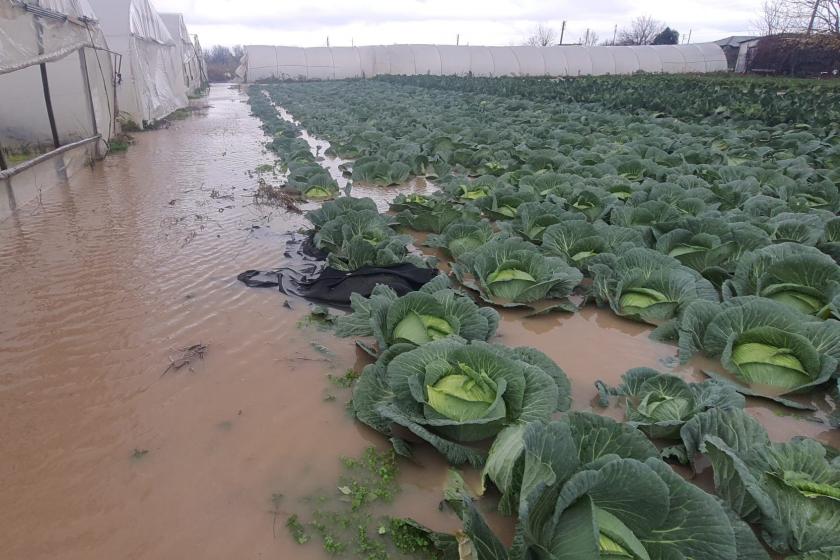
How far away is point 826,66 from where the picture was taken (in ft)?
96.1

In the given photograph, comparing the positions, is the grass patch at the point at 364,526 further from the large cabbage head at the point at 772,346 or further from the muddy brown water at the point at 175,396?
the large cabbage head at the point at 772,346

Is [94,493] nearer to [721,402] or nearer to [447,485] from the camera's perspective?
[447,485]

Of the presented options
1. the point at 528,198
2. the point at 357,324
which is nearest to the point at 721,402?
the point at 357,324

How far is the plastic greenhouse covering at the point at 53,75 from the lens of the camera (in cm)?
717

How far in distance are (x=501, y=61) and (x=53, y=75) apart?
116 feet

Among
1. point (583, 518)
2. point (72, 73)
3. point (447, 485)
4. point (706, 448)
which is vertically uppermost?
point (72, 73)

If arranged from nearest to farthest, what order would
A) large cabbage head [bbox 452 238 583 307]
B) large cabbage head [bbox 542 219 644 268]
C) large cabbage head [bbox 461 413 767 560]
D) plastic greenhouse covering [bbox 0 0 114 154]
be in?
large cabbage head [bbox 461 413 767 560]
large cabbage head [bbox 452 238 583 307]
large cabbage head [bbox 542 219 644 268]
plastic greenhouse covering [bbox 0 0 114 154]

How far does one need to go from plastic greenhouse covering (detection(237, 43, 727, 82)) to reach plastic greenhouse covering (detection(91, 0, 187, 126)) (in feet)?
84.5

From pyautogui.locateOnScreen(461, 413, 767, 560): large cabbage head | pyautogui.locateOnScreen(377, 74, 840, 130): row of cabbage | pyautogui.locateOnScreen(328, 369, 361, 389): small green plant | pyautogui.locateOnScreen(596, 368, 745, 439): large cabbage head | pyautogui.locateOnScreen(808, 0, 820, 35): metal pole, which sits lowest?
pyautogui.locateOnScreen(328, 369, 361, 389): small green plant

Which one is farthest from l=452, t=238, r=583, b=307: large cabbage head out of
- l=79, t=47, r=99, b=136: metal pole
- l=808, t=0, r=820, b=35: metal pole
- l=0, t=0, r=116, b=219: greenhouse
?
l=808, t=0, r=820, b=35: metal pole

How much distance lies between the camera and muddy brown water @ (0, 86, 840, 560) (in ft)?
7.14

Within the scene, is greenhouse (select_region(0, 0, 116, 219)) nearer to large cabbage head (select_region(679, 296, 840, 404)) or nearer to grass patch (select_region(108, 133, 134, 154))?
grass patch (select_region(108, 133, 134, 154))

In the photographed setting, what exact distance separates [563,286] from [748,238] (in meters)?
1.62

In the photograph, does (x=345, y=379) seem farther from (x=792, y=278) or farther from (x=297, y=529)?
(x=792, y=278)
